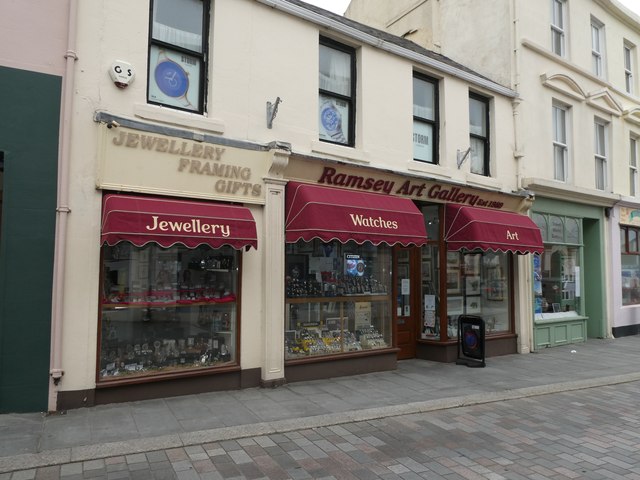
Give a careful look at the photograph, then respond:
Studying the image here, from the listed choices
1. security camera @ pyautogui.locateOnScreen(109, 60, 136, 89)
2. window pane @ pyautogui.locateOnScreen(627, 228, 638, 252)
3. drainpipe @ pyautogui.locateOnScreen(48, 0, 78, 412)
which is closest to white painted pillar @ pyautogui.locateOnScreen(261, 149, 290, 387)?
security camera @ pyautogui.locateOnScreen(109, 60, 136, 89)

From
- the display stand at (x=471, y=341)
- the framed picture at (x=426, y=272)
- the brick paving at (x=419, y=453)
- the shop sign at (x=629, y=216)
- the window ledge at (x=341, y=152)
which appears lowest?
the brick paving at (x=419, y=453)

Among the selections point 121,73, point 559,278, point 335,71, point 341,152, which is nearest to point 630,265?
point 559,278

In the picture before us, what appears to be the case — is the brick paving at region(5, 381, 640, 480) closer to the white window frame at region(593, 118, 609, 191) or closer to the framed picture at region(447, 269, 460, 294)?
the framed picture at region(447, 269, 460, 294)

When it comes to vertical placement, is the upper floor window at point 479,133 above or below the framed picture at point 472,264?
above

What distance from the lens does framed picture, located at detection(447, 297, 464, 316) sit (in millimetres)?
10493

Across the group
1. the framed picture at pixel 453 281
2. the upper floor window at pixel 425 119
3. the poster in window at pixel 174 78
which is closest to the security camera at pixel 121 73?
the poster in window at pixel 174 78

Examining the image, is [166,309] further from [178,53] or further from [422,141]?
[422,141]

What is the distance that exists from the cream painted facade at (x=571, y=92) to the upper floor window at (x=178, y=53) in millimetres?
7911

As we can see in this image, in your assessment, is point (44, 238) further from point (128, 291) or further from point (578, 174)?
point (578, 174)

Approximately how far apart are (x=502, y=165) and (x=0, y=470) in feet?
35.5

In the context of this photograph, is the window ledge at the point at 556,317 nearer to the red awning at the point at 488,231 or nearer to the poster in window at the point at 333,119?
the red awning at the point at 488,231

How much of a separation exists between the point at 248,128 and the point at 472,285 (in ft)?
20.8

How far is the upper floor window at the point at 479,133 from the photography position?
11219 millimetres

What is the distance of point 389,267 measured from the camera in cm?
944
